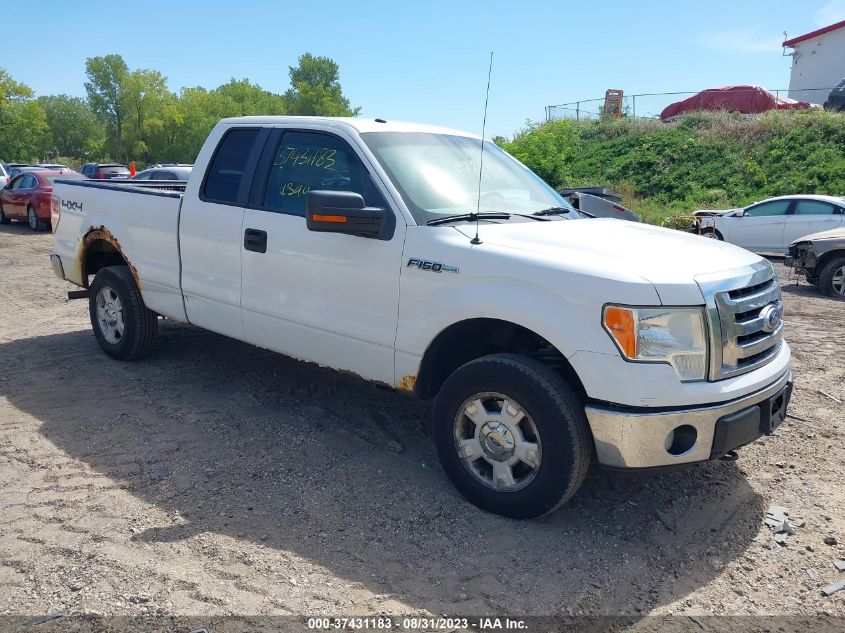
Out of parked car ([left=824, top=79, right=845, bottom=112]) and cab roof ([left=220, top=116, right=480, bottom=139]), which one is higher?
parked car ([left=824, top=79, right=845, bottom=112])

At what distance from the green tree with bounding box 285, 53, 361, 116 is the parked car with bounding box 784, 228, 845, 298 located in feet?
211

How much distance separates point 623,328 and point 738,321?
2.18 feet

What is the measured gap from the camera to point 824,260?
1104 centimetres

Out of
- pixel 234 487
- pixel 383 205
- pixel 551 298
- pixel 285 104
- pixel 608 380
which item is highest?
pixel 285 104

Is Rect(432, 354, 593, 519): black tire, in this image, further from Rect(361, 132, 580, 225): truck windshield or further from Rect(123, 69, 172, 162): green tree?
Rect(123, 69, 172, 162): green tree

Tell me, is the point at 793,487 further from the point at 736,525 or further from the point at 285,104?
the point at 285,104

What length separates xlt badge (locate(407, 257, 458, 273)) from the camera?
12.8ft

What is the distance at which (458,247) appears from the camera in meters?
3.91

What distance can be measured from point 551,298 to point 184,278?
10.1ft

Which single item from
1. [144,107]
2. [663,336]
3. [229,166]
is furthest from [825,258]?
[144,107]

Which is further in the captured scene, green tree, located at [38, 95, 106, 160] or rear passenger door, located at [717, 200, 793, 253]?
green tree, located at [38, 95, 106, 160]

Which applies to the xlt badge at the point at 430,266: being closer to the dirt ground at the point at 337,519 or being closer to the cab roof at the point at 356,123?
the cab roof at the point at 356,123

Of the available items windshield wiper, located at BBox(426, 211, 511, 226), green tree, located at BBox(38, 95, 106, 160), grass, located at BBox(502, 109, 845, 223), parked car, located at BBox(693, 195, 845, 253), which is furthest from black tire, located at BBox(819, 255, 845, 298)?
green tree, located at BBox(38, 95, 106, 160)

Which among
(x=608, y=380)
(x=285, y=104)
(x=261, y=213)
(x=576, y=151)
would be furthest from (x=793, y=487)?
(x=285, y=104)
